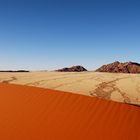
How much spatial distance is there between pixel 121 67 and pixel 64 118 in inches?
1704

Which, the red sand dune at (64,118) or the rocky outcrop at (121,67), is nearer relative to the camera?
the red sand dune at (64,118)

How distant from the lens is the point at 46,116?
260 inches

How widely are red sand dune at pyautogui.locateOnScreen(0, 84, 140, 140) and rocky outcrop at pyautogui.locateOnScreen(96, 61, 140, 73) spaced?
37.5 metres

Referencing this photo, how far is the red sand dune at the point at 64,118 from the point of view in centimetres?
565

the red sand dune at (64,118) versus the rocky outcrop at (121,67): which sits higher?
the rocky outcrop at (121,67)

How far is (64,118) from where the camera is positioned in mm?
6480

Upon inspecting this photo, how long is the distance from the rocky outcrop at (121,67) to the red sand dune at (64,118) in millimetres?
37500

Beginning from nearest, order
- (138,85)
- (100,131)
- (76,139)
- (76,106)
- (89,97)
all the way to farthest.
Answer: (76,139)
(100,131)
(76,106)
(89,97)
(138,85)

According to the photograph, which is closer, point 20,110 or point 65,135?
point 65,135

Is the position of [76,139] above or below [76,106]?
below

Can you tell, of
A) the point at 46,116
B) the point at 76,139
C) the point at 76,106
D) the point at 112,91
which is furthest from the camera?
the point at 112,91

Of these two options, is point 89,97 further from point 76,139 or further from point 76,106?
point 76,139

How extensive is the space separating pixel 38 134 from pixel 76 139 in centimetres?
89

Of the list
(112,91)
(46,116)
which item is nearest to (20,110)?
(46,116)
